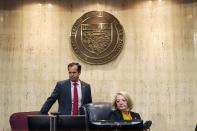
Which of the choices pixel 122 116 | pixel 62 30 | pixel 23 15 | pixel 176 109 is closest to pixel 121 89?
pixel 176 109

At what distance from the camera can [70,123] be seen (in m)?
3.34

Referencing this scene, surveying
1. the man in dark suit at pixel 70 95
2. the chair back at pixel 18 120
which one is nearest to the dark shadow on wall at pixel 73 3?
the man in dark suit at pixel 70 95

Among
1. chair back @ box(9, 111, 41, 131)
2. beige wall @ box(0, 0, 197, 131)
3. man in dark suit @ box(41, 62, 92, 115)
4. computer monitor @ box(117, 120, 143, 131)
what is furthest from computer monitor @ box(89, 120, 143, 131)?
beige wall @ box(0, 0, 197, 131)

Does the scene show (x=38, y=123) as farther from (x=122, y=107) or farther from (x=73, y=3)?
(x=73, y=3)

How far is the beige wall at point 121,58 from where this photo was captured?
7570 millimetres

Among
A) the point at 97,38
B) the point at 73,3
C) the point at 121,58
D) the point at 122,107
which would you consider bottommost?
the point at 122,107

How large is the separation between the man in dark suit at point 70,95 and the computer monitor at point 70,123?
2.61 m


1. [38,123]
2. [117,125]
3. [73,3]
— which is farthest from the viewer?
[73,3]

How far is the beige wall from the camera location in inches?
298

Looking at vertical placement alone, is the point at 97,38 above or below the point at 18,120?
above

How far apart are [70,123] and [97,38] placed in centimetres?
445

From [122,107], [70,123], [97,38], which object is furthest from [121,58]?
[70,123]

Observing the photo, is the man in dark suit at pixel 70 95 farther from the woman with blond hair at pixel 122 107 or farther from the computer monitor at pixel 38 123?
the computer monitor at pixel 38 123

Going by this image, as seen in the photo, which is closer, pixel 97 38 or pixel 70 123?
pixel 70 123
